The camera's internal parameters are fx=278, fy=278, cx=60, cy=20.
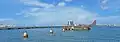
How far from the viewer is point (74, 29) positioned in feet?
654

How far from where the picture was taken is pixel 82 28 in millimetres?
199375

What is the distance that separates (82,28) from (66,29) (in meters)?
11.5

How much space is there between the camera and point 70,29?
196 metres

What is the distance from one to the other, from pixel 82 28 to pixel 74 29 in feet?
19.0

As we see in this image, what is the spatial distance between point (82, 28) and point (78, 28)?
2858 mm

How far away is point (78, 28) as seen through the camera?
199500mm

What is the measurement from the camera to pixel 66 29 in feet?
652

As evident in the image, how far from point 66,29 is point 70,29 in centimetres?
357

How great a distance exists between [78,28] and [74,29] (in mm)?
2975

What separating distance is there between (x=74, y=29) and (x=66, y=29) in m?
5.77
